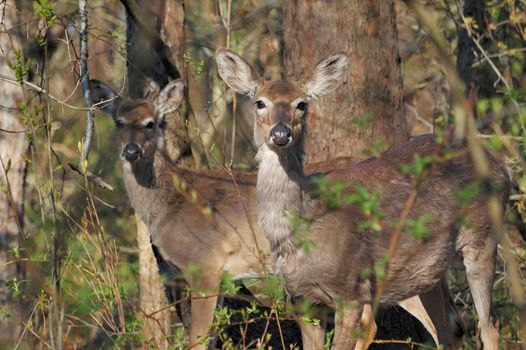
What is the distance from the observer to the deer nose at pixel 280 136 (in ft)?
20.1

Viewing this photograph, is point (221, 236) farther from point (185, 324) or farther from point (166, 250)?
point (185, 324)

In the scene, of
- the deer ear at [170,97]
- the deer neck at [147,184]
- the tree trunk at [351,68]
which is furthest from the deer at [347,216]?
the deer neck at [147,184]

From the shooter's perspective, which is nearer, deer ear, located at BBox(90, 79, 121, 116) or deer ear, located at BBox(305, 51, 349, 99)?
deer ear, located at BBox(305, 51, 349, 99)

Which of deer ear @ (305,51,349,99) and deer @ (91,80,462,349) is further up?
deer ear @ (305,51,349,99)

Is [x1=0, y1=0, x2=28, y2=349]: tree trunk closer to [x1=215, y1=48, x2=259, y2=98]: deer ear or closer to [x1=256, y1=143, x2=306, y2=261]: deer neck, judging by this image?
[x1=215, y1=48, x2=259, y2=98]: deer ear

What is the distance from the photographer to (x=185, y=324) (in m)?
9.02

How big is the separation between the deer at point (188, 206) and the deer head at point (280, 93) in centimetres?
108

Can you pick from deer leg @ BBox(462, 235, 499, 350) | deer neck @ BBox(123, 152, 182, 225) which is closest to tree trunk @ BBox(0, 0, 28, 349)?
deer neck @ BBox(123, 152, 182, 225)

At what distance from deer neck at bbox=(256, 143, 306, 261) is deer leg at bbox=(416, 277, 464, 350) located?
74.0 inches

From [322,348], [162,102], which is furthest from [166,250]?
[322,348]

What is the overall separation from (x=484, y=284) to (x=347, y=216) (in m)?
1.43

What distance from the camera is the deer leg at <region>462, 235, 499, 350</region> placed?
282 inches

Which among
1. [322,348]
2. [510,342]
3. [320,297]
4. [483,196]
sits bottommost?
[510,342]

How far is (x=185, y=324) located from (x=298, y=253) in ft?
9.87
